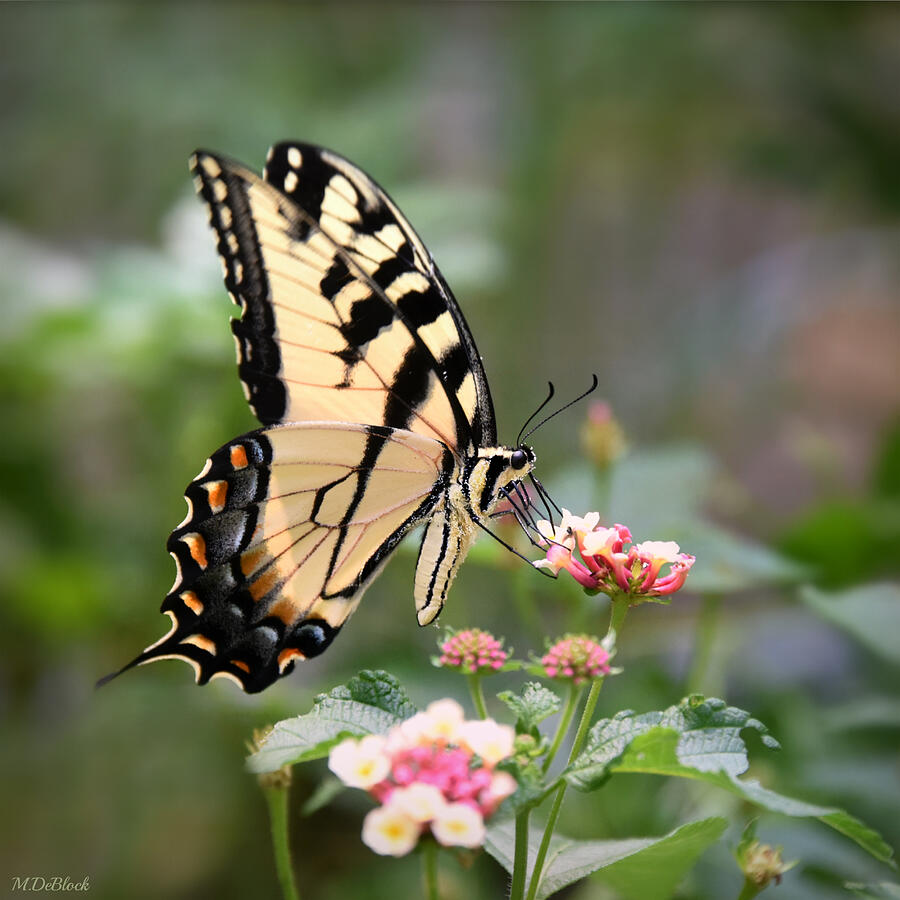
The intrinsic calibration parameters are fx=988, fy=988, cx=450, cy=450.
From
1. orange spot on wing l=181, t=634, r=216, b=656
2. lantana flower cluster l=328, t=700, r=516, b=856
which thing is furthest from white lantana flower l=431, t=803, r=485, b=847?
orange spot on wing l=181, t=634, r=216, b=656

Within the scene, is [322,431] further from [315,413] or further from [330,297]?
[330,297]

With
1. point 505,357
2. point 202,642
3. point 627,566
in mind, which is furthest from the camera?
point 505,357

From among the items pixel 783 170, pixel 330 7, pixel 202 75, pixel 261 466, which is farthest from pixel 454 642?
pixel 330 7

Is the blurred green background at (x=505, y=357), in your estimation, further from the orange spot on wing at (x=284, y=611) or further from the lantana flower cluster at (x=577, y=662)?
the lantana flower cluster at (x=577, y=662)

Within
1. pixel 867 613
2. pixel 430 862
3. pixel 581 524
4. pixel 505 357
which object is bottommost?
pixel 505 357

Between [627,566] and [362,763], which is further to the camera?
[627,566]

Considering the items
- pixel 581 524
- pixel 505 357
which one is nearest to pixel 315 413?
pixel 581 524

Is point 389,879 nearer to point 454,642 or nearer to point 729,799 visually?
point 729,799

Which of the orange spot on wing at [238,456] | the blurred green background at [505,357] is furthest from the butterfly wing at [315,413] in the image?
the blurred green background at [505,357]
